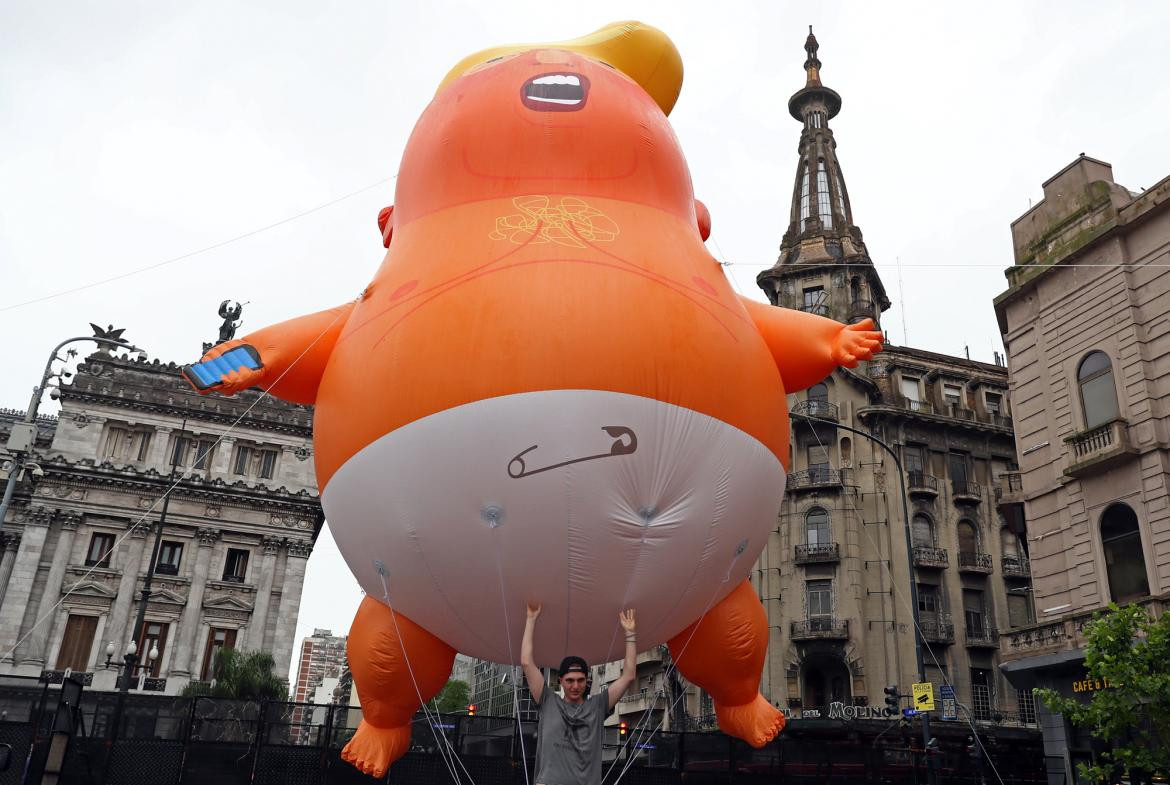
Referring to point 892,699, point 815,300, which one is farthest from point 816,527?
point 892,699

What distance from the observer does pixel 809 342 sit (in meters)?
9.11

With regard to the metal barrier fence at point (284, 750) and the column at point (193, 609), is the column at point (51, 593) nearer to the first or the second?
the column at point (193, 609)

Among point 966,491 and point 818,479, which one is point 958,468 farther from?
point 818,479

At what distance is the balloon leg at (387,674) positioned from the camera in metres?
8.20

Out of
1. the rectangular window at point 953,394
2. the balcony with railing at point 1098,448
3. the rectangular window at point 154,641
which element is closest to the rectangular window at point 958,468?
the rectangular window at point 953,394

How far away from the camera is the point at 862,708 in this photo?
36.0m

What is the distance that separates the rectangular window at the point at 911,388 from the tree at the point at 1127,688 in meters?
29.5

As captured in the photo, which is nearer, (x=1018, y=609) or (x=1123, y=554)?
(x=1123, y=554)

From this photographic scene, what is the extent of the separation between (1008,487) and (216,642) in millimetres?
36959

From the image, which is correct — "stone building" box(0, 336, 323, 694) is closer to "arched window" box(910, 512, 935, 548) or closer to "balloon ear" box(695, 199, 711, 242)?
"arched window" box(910, 512, 935, 548)

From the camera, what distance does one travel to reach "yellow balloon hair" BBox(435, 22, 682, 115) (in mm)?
10320

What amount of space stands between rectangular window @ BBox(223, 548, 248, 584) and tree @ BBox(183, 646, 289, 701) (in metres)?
4.31

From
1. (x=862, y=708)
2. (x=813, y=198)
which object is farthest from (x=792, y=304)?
(x=862, y=708)

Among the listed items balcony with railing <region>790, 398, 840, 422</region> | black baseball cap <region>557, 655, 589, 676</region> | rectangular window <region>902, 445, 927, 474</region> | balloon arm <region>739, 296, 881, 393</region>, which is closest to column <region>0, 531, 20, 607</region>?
balcony with railing <region>790, 398, 840, 422</region>
